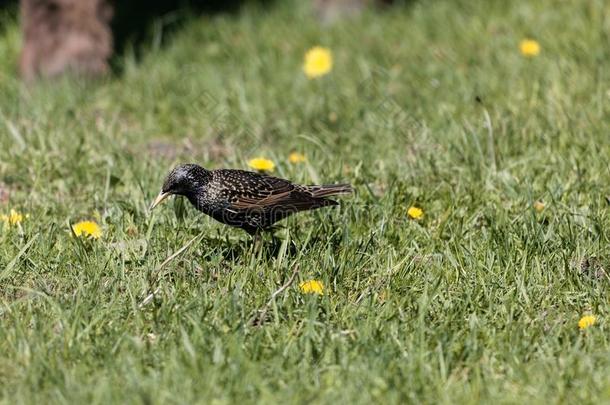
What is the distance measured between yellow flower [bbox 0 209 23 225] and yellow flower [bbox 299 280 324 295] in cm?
150

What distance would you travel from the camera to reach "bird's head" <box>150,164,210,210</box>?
4910 mm

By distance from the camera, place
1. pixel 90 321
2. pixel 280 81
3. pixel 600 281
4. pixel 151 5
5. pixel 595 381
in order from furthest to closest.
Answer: pixel 151 5, pixel 280 81, pixel 600 281, pixel 90 321, pixel 595 381

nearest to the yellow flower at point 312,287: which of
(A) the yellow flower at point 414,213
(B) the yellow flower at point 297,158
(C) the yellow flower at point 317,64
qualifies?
(A) the yellow flower at point 414,213

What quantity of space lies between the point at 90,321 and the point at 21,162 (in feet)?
7.58

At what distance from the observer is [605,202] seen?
17.6 ft

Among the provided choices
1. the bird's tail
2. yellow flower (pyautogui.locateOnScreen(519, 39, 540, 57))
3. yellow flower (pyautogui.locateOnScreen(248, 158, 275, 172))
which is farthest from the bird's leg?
yellow flower (pyautogui.locateOnScreen(519, 39, 540, 57))

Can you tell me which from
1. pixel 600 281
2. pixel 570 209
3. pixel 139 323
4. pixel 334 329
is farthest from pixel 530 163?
pixel 139 323

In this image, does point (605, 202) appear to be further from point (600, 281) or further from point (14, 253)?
point (14, 253)

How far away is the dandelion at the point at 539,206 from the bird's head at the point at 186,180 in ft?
5.39

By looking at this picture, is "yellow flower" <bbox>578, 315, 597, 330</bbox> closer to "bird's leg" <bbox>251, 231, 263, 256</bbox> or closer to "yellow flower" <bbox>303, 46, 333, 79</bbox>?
"bird's leg" <bbox>251, 231, 263, 256</bbox>

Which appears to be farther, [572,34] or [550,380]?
[572,34]

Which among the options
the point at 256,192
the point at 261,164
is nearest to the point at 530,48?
the point at 261,164

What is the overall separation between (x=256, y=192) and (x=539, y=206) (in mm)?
1442

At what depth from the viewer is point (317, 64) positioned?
25.4ft
